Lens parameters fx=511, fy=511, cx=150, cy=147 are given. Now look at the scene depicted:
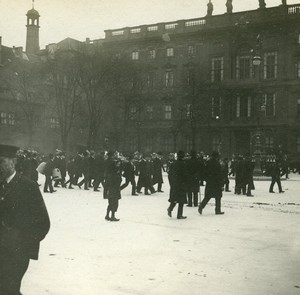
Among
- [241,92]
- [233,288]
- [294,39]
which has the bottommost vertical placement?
[233,288]

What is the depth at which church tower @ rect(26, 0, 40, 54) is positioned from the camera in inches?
3095

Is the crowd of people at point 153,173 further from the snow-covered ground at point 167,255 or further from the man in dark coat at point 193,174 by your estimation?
the snow-covered ground at point 167,255

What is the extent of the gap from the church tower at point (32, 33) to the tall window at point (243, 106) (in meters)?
37.5

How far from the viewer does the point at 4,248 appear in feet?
14.3

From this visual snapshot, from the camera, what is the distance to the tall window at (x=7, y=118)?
5575cm

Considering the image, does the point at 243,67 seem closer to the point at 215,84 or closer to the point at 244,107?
the point at 215,84

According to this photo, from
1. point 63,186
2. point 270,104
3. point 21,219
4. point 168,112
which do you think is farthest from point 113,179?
point 168,112

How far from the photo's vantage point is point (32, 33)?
79.9 meters

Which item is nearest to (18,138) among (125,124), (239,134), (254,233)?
(125,124)

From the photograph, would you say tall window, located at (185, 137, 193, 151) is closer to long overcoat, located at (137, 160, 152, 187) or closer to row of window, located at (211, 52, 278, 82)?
row of window, located at (211, 52, 278, 82)

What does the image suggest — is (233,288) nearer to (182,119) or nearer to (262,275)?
(262,275)

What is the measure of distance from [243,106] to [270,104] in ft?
9.98

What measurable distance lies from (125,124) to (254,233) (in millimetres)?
43832

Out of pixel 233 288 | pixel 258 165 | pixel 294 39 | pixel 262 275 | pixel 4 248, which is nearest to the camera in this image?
pixel 4 248
